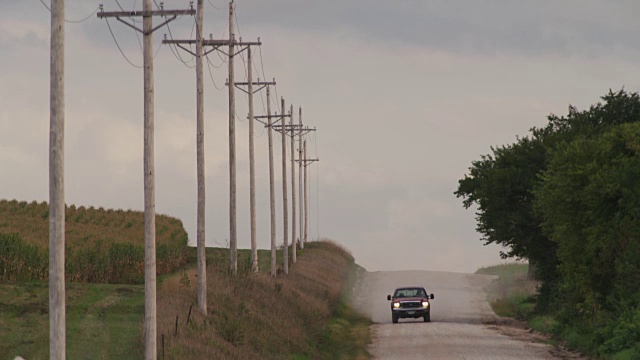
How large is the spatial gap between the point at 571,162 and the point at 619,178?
→ 4.59 metres

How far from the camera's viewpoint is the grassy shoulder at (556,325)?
38.6 meters

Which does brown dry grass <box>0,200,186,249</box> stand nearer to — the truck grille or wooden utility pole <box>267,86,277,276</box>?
wooden utility pole <box>267,86,277,276</box>

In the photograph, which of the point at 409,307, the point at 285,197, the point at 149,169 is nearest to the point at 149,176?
the point at 149,169

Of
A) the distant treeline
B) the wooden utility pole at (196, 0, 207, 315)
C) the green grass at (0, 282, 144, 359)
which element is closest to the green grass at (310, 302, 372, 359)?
the wooden utility pole at (196, 0, 207, 315)

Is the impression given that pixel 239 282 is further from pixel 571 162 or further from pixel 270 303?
pixel 571 162

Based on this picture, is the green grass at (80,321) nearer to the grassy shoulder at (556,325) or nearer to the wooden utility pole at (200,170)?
the wooden utility pole at (200,170)

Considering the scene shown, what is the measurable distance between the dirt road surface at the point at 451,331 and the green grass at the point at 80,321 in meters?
9.65

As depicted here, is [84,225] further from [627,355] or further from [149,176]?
[149,176]

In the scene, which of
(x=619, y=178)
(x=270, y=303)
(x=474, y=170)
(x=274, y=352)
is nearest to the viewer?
(x=274, y=352)

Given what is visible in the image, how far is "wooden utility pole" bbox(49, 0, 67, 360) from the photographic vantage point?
841 inches

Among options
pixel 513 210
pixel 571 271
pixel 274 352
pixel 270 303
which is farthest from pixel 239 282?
pixel 513 210

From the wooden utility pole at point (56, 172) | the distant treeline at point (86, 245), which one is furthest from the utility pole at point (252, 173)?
the wooden utility pole at point (56, 172)

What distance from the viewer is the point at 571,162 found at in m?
48.2

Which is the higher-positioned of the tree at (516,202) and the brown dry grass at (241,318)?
the tree at (516,202)
